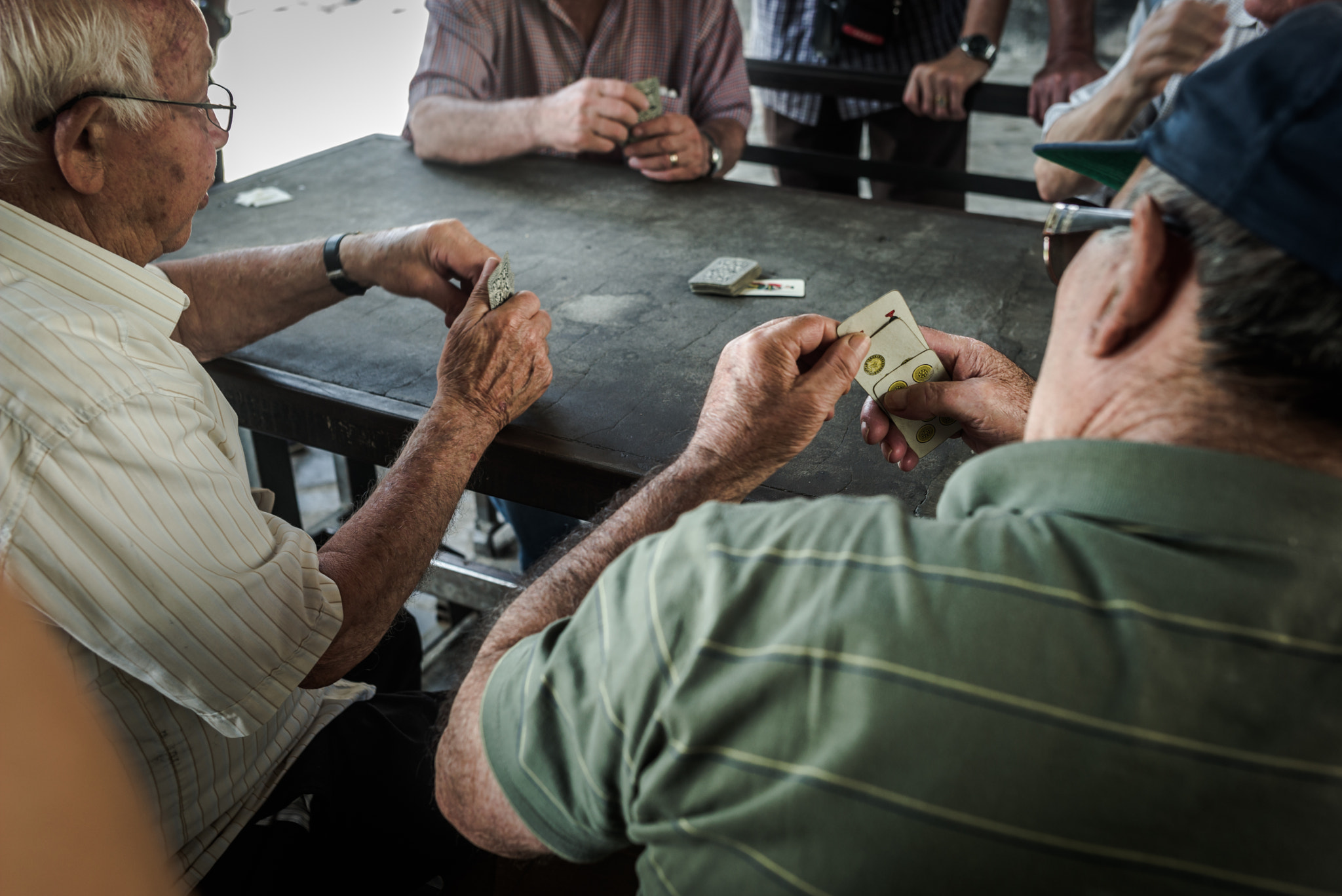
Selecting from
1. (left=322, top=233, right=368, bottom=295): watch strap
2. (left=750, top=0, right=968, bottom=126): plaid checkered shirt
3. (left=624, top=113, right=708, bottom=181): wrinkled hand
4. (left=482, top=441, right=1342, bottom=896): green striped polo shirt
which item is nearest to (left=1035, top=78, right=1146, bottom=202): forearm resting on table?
(left=624, top=113, right=708, bottom=181): wrinkled hand

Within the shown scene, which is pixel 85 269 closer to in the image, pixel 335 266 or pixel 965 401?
pixel 335 266

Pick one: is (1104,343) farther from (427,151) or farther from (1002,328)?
(427,151)

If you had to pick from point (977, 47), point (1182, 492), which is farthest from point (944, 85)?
point (1182, 492)

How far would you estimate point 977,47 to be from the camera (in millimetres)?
2996

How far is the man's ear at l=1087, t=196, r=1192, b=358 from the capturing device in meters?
0.63

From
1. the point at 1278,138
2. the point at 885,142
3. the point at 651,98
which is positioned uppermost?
the point at 1278,138

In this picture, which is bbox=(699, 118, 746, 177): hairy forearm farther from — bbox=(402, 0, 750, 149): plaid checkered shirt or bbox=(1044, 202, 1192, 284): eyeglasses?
bbox=(1044, 202, 1192, 284): eyeglasses

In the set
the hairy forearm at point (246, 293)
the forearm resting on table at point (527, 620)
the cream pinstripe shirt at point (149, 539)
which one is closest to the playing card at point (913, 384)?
the forearm resting on table at point (527, 620)

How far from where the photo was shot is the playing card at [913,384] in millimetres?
1196

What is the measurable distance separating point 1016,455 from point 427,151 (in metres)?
2.19

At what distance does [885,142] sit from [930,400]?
2664 millimetres

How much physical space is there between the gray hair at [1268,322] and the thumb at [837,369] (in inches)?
20.4

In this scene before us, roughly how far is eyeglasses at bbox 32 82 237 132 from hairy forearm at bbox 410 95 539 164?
41.2 inches

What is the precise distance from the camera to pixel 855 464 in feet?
4.04
